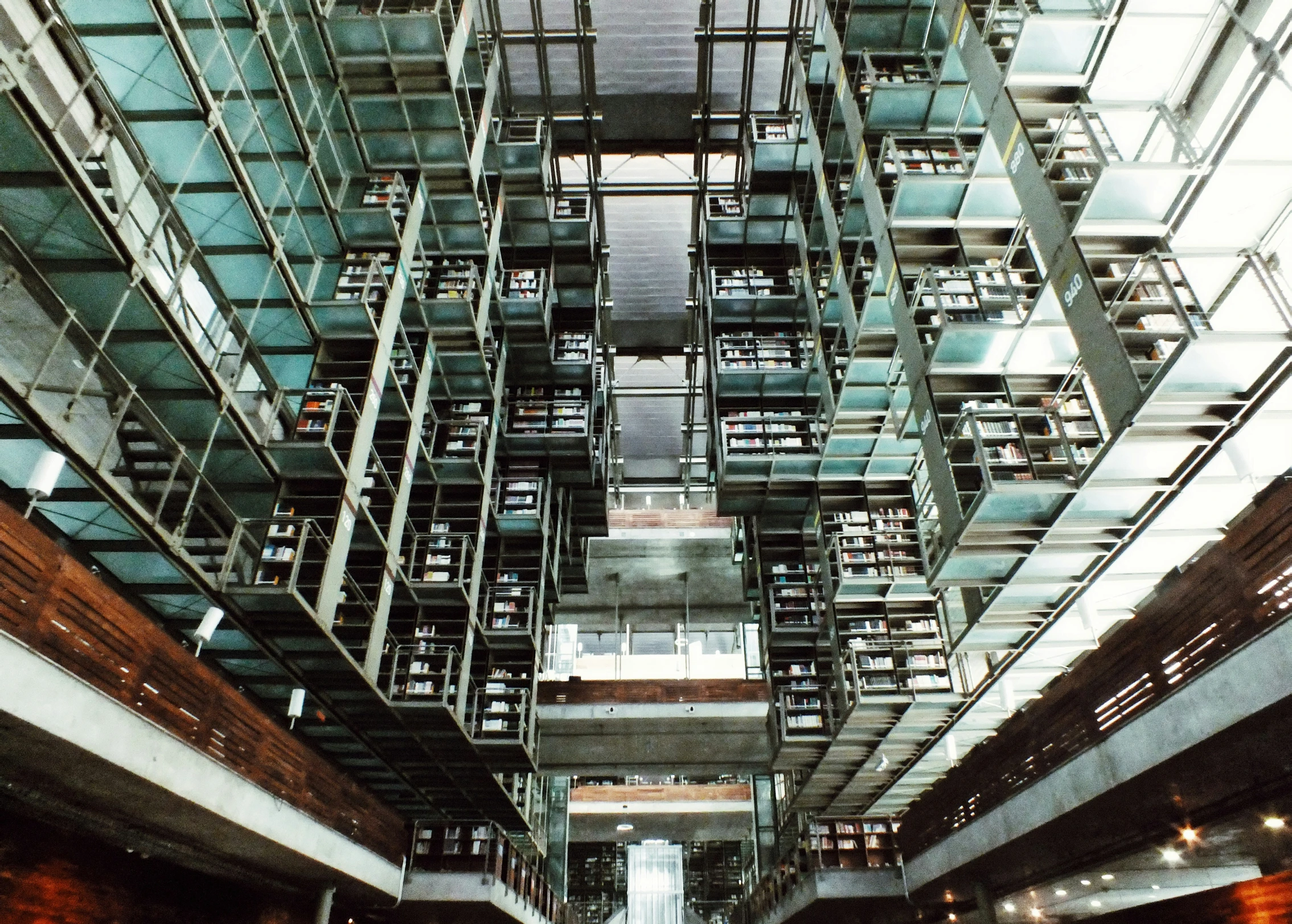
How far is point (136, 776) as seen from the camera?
5.33m

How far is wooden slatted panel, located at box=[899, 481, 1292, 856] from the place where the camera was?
193 inches

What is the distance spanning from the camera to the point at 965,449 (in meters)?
7.87

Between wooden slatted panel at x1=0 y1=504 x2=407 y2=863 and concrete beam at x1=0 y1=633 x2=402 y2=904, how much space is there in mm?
96

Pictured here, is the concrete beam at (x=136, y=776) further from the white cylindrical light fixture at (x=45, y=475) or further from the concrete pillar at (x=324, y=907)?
the concrete pillar at (x=324, y=907)

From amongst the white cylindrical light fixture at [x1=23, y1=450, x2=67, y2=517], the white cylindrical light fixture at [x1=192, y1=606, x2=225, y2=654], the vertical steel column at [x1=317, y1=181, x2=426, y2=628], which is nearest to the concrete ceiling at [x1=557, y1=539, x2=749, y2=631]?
the vertical steel column at [x1=317, y1=181, x2=426, y2=628]

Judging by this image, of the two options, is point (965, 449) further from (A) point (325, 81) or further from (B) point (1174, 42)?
(A) point (325, 81)

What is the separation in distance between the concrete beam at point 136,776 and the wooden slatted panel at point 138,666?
10cm

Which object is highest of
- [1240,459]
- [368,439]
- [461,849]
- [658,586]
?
[658,586]

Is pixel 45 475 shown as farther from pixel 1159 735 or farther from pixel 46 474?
pixel 1159 735

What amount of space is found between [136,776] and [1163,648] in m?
7.20

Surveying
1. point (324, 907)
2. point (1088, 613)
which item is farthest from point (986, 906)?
point (324, 907)

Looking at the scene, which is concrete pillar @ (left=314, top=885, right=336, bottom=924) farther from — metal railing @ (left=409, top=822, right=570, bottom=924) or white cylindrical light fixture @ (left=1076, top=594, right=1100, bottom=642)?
white cylindrical light fixture @ (left=1076, top=594, right=1100, bottom=642)

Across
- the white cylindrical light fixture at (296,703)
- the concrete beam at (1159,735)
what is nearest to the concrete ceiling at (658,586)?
the concrete beam at (1159,735)

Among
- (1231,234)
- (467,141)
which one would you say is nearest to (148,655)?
(1231,234)
